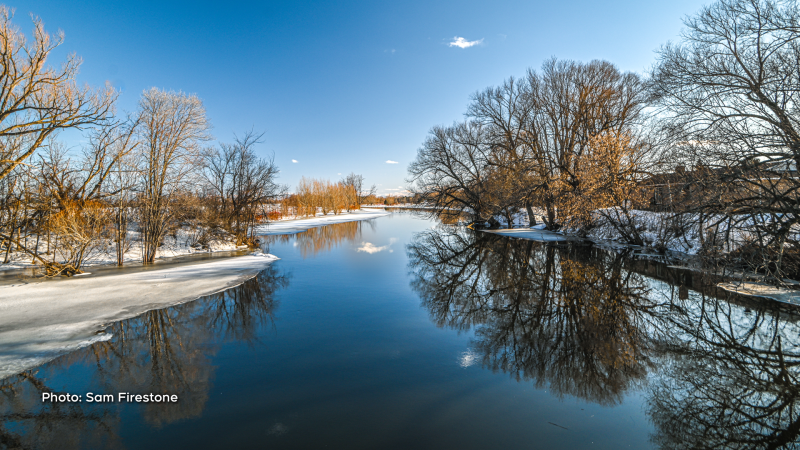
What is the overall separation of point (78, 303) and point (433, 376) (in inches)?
286

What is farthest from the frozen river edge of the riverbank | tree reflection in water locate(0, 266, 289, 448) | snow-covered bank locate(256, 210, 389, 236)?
snow-covered bank locate(256, 210, 389, 236)

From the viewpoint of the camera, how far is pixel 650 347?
188 inches

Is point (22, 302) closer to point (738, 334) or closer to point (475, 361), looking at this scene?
point (475, 361)

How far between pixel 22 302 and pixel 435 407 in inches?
328

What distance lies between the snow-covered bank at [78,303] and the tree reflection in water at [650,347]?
5691 mm

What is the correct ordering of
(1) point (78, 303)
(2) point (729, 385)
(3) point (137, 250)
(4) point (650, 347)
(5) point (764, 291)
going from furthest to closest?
(3) point (137, 250), (5) point (764, 291), (1) point (78, 303), (4) point (650, 347), (2) point (729, 385)

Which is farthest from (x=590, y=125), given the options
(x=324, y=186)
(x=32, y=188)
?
(x=324, y=186)

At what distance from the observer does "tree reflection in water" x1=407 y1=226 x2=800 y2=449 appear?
3.21 meters

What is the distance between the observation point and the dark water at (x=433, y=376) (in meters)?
2.87

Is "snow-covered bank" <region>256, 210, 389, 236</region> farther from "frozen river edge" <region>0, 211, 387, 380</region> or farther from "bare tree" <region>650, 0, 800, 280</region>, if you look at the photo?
"bare tree" <region>650, 0, 800, 280</region>

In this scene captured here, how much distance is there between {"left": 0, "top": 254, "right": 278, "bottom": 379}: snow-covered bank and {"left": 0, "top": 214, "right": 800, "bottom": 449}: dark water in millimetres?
376

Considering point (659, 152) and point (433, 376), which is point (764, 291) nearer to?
point (659, 152)

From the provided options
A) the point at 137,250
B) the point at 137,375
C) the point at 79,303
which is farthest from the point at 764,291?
the point at 137,250

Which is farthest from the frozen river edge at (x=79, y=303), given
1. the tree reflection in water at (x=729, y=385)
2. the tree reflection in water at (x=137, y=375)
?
the tree reflection in water at (x=729, y=385)
